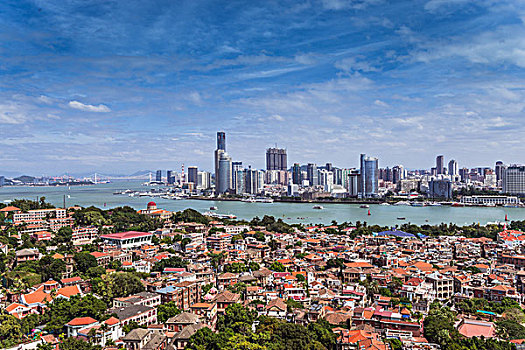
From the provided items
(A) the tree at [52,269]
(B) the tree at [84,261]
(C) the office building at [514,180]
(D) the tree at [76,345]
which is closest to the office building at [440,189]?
(C) the office building at [514,180]

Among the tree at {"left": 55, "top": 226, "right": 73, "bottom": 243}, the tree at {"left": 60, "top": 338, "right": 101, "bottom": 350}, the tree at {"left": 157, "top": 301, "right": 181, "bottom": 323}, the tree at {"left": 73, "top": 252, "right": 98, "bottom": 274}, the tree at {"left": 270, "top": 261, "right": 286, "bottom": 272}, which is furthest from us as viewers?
the tree at {"left": 55, "top": 226, "right": 73, "bottom": 243}

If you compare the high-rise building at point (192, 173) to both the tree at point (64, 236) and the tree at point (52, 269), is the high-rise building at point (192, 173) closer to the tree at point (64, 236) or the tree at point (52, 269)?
the tree at point (64, 236)

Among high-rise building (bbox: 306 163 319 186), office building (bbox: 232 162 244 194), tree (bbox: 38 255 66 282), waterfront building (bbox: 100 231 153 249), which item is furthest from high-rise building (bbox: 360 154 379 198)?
tree (bbox: 38 255 66 282)

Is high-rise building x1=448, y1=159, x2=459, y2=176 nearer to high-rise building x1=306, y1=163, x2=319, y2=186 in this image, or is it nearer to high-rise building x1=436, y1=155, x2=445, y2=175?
high-rise building x1=436, y1=155, x2=445, y2=175

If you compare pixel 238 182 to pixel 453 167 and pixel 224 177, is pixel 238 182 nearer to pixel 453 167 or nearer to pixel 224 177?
pixel 224 177

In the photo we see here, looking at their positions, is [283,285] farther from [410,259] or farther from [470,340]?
[410,259]

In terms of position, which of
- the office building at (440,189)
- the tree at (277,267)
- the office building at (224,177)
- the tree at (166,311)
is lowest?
the tree at (166,311)

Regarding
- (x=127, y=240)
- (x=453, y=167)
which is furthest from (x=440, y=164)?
(x=127, y=240)

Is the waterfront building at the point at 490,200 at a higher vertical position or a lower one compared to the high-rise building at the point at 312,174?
lower

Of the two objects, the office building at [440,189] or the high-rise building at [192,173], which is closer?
the office building at [440,189]
